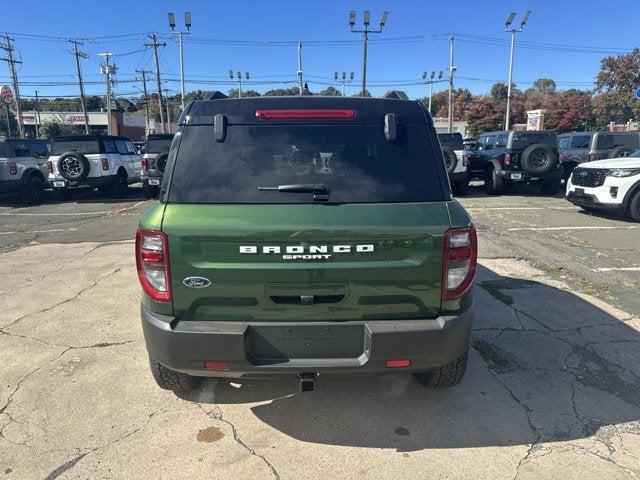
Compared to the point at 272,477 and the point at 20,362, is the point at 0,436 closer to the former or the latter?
the point at 20,362

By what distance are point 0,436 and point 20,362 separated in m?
1.09

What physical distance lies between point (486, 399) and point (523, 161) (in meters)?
11.9

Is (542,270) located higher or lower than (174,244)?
lower

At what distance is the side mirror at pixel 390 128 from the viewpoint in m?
2.72

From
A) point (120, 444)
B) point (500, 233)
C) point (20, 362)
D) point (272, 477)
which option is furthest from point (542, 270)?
point (20, 362)

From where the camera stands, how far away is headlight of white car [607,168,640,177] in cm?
934

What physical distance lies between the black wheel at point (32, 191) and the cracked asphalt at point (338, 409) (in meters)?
10.2

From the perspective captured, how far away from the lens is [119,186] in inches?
595

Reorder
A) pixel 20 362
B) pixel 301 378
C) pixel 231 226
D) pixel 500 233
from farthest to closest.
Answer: pixel 500 233 → pixel 20 362 → pixel 301 378 → pixel 231 226

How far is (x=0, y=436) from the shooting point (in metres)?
2.88

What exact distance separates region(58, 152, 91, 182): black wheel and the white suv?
13.1m

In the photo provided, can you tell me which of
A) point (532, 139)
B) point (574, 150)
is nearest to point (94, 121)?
point (574, 150)

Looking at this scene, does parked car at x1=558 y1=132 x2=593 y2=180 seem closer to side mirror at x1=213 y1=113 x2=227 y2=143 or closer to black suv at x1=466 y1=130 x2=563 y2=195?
black suv at x1=466 y1=130 x2=563 y2=195

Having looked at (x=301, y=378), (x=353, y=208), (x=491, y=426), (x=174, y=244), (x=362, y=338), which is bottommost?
(x=491, y=426)
